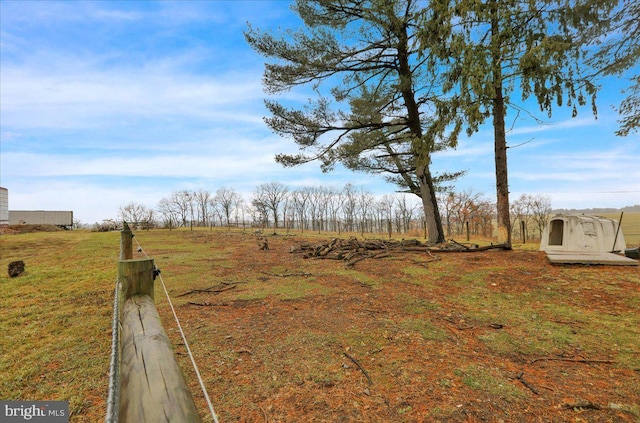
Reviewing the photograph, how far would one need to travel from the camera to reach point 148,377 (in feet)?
3.27

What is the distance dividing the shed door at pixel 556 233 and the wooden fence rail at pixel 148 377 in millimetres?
10047

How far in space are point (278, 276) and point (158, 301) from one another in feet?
9.43

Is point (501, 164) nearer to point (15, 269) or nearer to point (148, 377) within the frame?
point (148, 377)

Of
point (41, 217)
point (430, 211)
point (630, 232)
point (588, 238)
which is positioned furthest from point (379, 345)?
point (41, 217)

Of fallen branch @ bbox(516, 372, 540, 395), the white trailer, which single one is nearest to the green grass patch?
fallen branch @ bbox(516, 372, 540, 395)

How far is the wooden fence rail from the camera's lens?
0.87 meters

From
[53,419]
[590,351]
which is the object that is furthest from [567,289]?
[53,419]

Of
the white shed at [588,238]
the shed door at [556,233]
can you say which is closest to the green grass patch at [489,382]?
the white shed at [588,238]

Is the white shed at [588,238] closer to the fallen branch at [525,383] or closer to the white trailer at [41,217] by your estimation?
the fallen branch at [525,383]

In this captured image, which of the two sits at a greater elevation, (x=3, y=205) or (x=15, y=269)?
(x=3, y=205)

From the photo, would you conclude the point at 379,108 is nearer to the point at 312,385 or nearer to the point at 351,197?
the point at 312,385

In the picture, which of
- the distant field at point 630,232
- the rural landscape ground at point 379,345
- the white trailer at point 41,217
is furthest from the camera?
the white trailer at point 41,217

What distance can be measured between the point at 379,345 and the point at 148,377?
302 cm

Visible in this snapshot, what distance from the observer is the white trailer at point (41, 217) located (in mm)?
37531
